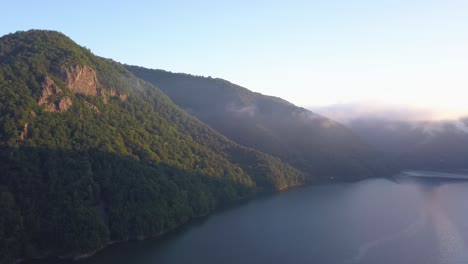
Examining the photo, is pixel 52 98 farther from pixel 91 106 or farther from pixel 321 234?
pixel 321 234

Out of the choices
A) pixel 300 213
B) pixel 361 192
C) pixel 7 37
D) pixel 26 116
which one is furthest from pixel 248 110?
pixel 26 116

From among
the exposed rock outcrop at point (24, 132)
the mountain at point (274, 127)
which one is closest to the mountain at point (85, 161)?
the exposed rock outcrop at point (24, 132)

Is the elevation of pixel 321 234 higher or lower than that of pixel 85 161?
lower

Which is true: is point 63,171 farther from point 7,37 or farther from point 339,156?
point 339,156

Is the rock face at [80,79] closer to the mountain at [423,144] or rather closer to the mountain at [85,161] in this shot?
the mountain at [85,161]

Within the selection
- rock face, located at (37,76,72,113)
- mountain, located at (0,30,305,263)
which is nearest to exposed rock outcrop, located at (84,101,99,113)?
mountain, located at (0,30,305,263)

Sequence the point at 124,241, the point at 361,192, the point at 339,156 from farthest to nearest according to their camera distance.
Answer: the point at 339,156 → the point at 361,192 → the point at 124,241

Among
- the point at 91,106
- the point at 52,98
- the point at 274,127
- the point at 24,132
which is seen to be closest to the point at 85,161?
the point at 24,132
